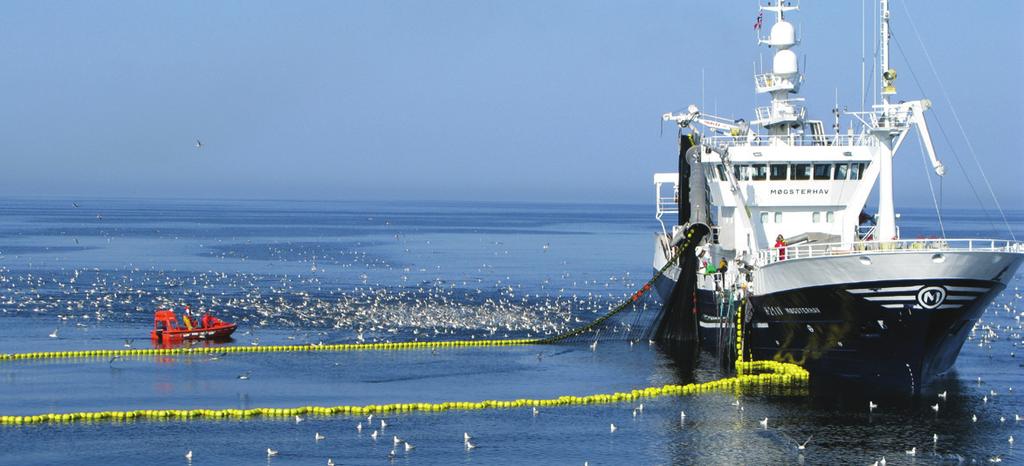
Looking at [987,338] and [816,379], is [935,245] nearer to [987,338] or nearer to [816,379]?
[816,379]

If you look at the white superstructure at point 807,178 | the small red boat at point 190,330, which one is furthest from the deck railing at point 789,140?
the small red boat at point 190,330

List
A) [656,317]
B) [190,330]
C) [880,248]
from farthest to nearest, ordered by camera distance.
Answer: [656,317], [190,330], [880,248]

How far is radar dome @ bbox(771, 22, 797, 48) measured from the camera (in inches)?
2645

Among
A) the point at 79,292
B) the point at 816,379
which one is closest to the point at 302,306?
the point at 79,292

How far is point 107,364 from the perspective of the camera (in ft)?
201

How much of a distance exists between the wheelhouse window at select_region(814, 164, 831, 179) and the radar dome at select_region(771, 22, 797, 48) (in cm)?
933

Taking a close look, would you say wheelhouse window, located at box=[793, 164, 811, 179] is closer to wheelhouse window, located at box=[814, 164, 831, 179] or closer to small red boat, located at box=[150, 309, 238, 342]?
wheelhouse window, located at box=[814, 164, 831, 179]

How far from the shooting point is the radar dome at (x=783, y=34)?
67.2 meters

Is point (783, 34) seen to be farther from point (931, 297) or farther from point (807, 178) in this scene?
point (931, 297)

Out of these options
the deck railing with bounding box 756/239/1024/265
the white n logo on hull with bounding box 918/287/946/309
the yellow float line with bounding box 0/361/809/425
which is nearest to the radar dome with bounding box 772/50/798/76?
the deck railing with bounding box 756/239/1024/265

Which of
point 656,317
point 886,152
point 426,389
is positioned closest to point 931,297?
point 886,152

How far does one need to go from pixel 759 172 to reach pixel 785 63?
8486 millimetres

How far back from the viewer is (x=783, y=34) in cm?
6725

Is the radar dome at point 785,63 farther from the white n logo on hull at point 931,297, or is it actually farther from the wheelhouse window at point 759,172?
the white n logo on hull at point 931,297
